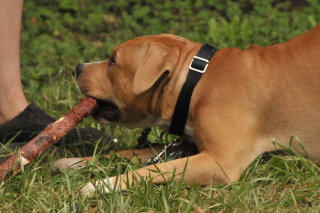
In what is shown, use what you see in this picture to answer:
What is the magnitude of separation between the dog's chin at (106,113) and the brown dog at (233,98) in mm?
206

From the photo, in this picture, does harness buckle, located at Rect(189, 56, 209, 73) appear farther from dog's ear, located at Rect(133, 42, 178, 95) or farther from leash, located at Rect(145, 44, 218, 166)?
dog's ear, located at Rect(133, 42, 178, 95)

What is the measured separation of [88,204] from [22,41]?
13.1 feet

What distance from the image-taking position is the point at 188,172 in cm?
329

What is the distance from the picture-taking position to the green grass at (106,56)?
302cm

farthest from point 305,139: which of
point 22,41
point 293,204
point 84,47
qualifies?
point 22,41

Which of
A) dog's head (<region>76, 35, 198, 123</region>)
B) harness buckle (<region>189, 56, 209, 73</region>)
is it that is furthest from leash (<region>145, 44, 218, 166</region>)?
dog's head (<region>76, 35, 198, 123</region>)

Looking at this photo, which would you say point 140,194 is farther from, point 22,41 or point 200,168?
point 22,41

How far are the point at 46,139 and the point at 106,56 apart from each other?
265 centimetres

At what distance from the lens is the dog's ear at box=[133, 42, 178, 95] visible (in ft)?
11.2

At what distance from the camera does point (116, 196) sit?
9.71ft

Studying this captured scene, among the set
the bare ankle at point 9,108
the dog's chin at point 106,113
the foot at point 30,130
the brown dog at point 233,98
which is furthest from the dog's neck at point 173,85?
the bare ankle at point 9,108

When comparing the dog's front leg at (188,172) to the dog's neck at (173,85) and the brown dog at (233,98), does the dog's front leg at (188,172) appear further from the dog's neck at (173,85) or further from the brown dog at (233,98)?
the dog's neck at (173,85)

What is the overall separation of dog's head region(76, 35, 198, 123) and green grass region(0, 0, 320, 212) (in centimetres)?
33

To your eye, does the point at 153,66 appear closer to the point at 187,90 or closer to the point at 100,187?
the point at 187,90
